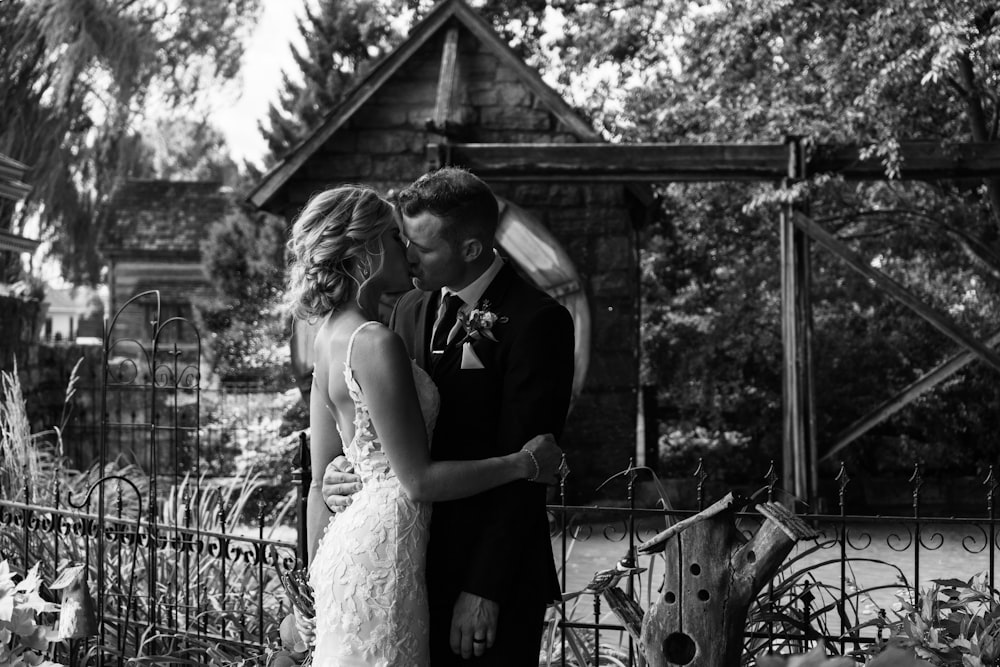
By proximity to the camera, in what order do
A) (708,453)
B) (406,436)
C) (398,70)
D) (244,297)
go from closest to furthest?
1. (406,436)
2. (398,70)
3. (708,453)
4. (244,297)

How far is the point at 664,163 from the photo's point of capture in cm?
920

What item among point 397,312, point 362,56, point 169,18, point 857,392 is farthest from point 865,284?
point 169,18

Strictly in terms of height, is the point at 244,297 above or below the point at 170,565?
above

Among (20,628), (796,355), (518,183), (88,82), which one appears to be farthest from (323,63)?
(20,628)

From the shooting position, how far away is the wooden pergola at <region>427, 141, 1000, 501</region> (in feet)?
29.4

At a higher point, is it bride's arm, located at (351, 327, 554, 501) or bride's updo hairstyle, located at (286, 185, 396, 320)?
bride's updo hairstyle, located at (286, 185, 396, 320)

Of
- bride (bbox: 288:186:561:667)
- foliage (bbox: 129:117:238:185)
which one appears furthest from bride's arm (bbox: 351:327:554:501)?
foliage (bbox: 129:117:238:185)

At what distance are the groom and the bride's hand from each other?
21 millimetres

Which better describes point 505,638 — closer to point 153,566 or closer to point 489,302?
point 489,302

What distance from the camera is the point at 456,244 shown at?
2518mm

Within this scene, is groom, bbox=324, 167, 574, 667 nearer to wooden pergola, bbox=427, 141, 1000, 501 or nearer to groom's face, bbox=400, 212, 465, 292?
groom's face, bbox=400, 212, 465, 292

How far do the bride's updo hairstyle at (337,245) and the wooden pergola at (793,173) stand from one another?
6791 millimetres

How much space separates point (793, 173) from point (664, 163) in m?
1.01

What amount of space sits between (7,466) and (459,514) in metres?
4.69
